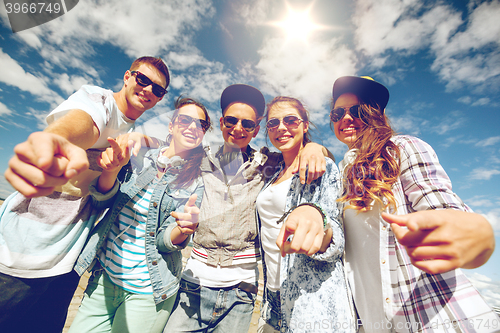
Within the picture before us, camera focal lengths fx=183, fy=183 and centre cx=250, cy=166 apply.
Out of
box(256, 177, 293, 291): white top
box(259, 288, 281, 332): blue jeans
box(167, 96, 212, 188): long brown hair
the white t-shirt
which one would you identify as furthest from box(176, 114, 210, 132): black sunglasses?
box(259, 288, 281, 332): blue jeans

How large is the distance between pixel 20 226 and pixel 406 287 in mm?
3091

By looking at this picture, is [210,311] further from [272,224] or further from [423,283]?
[423,283]

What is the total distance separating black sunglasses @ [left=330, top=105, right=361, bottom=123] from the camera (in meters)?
2.00

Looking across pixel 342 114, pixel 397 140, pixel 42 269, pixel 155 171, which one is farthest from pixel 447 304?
pixel 42 269

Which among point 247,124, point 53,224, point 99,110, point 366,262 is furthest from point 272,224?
point 53,224

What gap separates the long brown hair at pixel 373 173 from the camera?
1380mm

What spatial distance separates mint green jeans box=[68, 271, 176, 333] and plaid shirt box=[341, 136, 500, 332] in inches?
78.9

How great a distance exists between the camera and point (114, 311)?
1950 millimetres

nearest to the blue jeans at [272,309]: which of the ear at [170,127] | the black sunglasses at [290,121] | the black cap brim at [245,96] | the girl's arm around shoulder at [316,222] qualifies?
the girl's arm around shoulder at [316,222]

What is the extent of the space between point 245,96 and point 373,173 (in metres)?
1.90

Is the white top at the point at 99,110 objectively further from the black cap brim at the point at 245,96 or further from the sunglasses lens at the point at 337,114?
the sunglasses lens at the point at 337,114

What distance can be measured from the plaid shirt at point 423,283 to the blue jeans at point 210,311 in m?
1.24

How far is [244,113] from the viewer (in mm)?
2527

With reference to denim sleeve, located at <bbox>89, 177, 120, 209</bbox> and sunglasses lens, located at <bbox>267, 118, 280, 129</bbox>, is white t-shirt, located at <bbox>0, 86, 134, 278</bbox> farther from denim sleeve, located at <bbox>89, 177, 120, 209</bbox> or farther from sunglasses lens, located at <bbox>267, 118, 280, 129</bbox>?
sunglasses lens, located at <bbox>267, 118, 280, 129</bbox>
